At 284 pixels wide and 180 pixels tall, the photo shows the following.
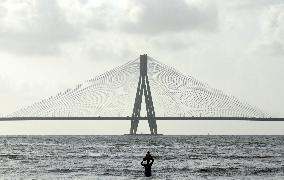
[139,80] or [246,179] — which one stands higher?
[139,80]

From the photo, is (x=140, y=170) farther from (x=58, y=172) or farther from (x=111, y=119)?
(x=111, y=119)

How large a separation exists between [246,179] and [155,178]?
5.07 m

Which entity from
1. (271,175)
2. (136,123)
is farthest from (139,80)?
(271,175)

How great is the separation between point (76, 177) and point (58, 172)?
4.21 metres

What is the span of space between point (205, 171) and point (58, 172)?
9.37 m

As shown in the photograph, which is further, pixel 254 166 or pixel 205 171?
pixel 254 166

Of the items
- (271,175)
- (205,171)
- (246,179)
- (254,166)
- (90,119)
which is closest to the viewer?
(246,179)

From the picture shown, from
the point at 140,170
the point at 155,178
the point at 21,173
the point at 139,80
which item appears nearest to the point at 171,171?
the point at 140,170

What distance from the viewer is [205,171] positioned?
149 feet

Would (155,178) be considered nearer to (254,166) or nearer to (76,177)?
(76,177)

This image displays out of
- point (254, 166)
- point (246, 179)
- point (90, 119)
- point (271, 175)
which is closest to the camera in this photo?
point (246, 179)

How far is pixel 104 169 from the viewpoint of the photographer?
46.9 meters

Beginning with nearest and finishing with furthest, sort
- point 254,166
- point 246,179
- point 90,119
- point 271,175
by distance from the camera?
point 246,179 → point 271,175 → point 254,166 → point 90,119

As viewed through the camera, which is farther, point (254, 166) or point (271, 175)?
point (254, 166)
